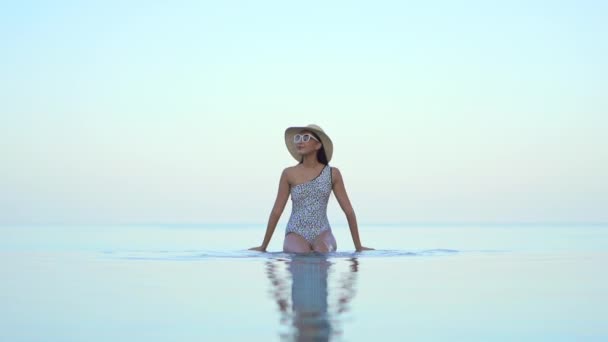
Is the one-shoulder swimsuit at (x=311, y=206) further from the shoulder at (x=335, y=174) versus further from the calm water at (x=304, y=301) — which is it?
the calm water at (x=304, y=301)

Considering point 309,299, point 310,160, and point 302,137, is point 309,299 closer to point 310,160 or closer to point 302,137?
point 302,137

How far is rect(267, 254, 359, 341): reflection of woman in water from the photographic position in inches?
167

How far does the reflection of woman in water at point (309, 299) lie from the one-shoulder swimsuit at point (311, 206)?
1899mm

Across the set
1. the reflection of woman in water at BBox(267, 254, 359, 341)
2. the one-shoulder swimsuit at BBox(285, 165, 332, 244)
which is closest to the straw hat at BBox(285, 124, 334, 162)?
the one-shoulder swimsuit at BBox(285, 165, 332, 244)

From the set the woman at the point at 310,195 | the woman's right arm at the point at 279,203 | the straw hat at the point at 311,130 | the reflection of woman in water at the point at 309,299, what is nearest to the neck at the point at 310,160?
the woman at the point at 310,195

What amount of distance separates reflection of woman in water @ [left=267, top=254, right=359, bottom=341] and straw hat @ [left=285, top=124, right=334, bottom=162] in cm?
238

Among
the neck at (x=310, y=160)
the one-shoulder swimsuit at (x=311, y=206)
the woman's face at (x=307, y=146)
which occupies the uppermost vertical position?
the woman's face at (x=307, y=146)

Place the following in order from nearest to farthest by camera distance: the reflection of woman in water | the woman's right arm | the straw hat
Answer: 1. the reflection of woman in water
2. the straw hat
3. the woman's right arm

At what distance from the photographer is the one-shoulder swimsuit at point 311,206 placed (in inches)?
439

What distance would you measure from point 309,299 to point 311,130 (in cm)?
578

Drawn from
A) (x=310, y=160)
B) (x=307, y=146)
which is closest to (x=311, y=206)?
(x=310, y=160)

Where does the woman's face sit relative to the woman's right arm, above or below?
above

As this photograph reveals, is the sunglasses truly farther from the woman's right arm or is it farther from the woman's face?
the woman's right arm

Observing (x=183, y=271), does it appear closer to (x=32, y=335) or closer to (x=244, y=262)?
(x=244, y=262)
